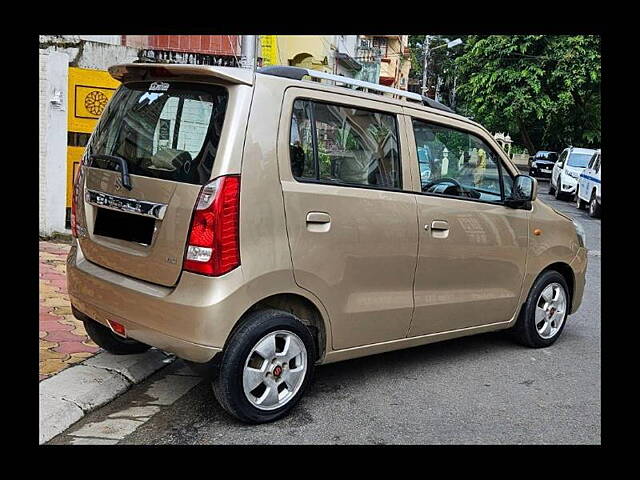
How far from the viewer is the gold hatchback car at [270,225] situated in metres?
3.34

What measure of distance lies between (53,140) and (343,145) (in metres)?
5.23

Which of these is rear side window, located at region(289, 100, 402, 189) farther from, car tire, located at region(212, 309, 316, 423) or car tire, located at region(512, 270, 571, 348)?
car tire, located at region(512, 270, 571, 348)

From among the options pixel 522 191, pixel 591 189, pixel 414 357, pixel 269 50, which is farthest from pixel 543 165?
pixel 414 357

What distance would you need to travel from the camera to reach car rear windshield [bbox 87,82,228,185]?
3.39m

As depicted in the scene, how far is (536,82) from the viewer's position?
25656 mm

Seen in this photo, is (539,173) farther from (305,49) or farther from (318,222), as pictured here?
(318,222)

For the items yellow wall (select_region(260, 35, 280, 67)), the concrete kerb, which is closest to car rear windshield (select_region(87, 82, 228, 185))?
the concrete kerb

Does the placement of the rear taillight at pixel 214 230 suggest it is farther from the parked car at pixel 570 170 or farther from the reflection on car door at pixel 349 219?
the parked car at pixel 570 170

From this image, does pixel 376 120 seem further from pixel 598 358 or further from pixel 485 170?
pixel 598 358

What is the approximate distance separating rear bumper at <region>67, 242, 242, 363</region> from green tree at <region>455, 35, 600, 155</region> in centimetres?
2294

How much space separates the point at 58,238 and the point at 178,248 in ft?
17.4

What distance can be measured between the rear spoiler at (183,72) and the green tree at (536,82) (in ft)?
73.3
